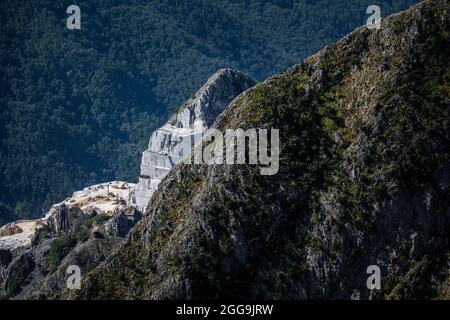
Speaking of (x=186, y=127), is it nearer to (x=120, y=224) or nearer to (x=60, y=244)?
(x=120, y=224)

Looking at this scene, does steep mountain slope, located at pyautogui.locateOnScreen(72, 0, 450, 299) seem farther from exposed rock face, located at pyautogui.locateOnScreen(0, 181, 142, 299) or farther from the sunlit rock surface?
the sunlit rock surface

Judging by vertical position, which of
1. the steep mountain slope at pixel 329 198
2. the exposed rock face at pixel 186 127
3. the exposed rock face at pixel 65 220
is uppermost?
the exposed rock face at pixel 186 127

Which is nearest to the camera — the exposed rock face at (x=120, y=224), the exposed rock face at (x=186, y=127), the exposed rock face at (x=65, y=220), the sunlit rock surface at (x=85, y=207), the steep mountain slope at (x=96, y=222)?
the steep mountain slope at (x=96, y=222)

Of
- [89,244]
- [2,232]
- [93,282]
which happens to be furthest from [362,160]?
[2,232]

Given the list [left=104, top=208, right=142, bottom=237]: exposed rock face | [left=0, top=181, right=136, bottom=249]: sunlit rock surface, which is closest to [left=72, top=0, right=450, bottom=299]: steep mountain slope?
[left=104, top=208, right=142, bottom=237]: exposed rock face

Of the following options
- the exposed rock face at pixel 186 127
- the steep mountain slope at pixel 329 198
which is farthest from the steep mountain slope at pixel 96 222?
the steep mountain slope at pixel 329 198

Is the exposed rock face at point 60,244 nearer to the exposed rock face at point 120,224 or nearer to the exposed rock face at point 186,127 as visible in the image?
the exposed rock face at point 120,224
